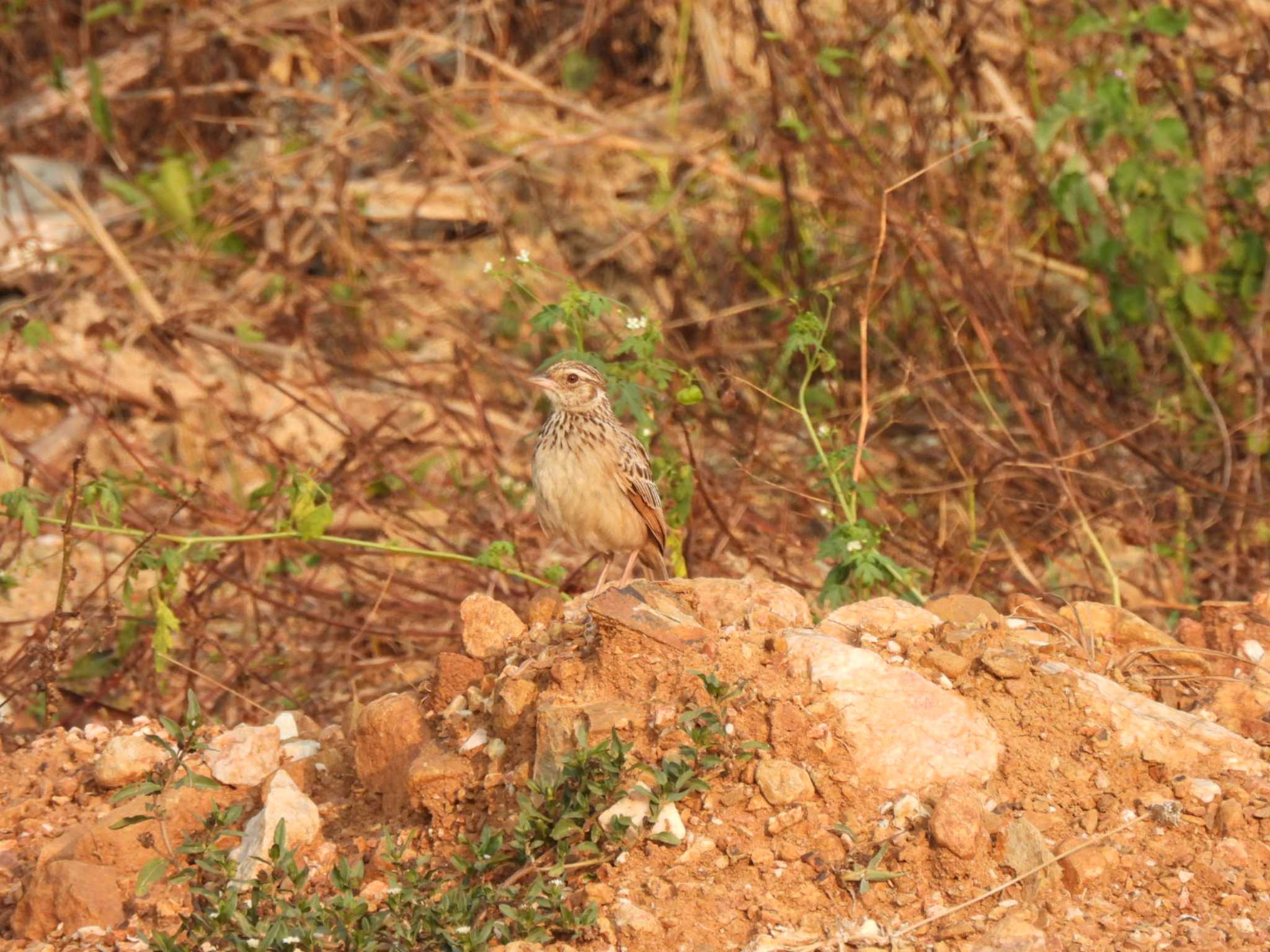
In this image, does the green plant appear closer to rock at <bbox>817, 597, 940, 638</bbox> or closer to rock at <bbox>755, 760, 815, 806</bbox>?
rock at <bbox>817, 597, 940, 638</bbox>

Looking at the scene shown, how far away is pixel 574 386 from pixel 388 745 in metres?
1.69

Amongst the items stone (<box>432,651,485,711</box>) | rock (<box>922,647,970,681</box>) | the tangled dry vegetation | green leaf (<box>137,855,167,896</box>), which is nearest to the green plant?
the tangled dry vegetation

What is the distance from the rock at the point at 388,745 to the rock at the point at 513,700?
0.28 meters

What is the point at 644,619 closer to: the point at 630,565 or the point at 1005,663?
the point at 1005,663

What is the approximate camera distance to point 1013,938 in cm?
351

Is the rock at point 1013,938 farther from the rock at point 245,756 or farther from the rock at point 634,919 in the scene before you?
the rock at point 245,756

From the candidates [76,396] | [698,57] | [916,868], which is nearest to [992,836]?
[916,868]

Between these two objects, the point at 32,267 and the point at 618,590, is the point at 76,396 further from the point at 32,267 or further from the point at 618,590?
the point at 618,590

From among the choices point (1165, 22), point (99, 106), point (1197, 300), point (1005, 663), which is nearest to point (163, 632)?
point (1005, 663)

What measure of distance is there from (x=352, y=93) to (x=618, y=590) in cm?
650

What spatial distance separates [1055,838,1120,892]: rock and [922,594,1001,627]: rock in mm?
983

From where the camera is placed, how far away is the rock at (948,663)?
169 inches

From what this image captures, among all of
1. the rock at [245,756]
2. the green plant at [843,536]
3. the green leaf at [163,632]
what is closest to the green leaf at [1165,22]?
the green plant at [843,536]

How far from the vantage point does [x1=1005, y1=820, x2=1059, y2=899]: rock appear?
372 cm
